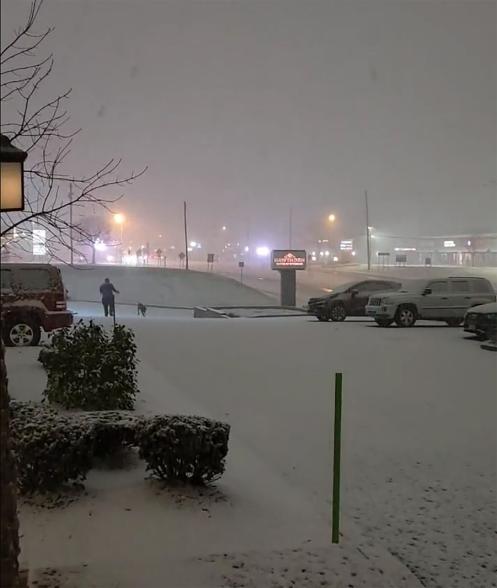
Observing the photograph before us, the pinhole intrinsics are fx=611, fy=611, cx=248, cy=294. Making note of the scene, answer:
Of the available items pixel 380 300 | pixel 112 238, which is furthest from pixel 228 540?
pixel 380 300

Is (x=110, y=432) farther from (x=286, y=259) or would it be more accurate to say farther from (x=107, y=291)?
(x=286, y=259)

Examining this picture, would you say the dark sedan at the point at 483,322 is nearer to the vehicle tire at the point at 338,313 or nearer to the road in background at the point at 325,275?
the road in background at the point at 325,275

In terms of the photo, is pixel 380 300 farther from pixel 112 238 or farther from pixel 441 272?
pixel 112 238

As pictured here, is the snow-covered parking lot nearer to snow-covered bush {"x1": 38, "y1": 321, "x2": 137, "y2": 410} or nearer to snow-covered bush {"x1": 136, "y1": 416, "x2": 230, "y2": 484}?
snow-covered bush {"x1": 136, "y1": 416, "x2": 230, "y2": 484}

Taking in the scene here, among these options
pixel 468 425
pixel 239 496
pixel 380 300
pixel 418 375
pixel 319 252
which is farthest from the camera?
pixel 319 252

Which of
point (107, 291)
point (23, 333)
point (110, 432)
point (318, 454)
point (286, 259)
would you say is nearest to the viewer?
point (110, 432)

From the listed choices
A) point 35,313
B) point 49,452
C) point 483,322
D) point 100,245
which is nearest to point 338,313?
point 483,322

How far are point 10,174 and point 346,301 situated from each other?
14.8m

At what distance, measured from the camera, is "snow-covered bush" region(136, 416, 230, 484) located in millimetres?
3820

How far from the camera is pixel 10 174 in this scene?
9.50ft

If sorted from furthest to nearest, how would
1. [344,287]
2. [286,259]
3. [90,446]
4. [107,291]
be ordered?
[286,259], [344,287], [107,291], [90,446]

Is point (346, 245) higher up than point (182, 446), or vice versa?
point (346, 245)

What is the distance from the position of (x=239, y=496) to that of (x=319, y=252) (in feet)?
56.1

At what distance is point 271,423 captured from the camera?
20.5 ft
